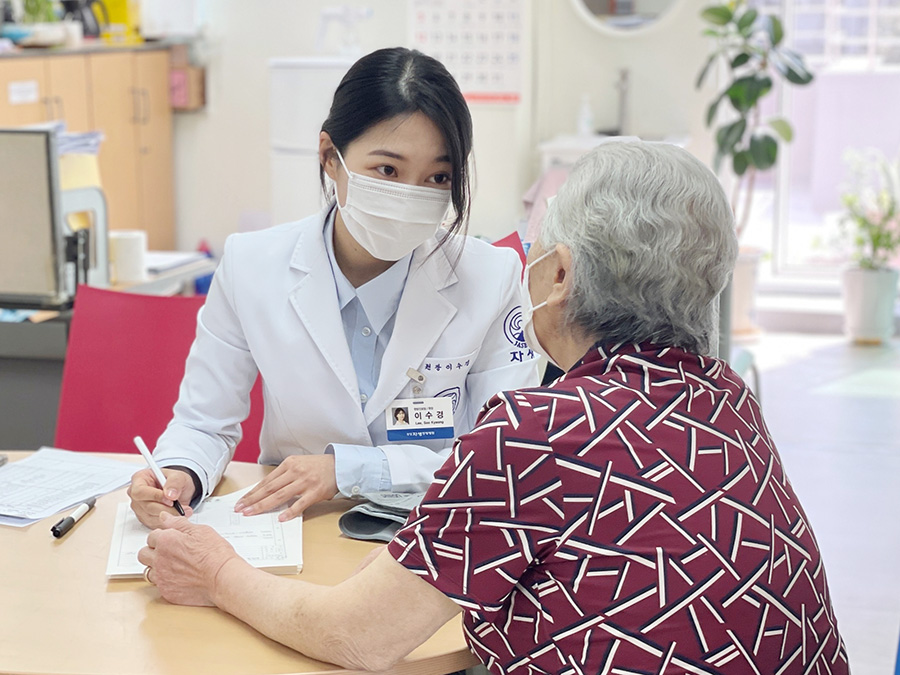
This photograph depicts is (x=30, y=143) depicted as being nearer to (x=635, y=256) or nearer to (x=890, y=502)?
(x=635, y=256)

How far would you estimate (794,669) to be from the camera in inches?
41.6

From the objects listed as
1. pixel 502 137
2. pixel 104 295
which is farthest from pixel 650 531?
pixel 502 137

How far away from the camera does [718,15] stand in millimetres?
4746

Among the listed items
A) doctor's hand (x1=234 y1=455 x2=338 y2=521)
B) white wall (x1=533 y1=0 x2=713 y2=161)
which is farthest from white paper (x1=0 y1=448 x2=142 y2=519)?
white wall (x1=533 y1=0 x2=713 y2=161)

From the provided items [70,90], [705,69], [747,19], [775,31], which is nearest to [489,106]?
[705,69]

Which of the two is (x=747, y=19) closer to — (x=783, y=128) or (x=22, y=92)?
(x=783, y=128)

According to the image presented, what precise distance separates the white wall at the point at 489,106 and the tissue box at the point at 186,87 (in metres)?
0.08

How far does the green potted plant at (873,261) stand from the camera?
505cm

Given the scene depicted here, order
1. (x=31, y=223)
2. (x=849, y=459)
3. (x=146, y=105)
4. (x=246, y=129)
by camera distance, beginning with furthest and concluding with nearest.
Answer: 1. (x=246, y=129)
2. (x=146, y=105)
3. (x=849, y=459)
4. (x=31, y=223)

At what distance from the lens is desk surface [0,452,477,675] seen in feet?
3.76

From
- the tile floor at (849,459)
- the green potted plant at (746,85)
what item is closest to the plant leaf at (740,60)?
the green potted plant at (746,85)

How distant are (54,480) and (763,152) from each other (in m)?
3.84

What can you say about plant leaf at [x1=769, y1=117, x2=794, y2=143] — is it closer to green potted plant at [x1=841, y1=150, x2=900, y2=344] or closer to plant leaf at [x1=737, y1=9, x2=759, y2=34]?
plant leaf at [x1=737, y1=9, x2=759, y2=34]

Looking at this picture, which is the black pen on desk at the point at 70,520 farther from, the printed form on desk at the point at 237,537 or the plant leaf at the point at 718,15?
the plant leaf at the point at 718,15
